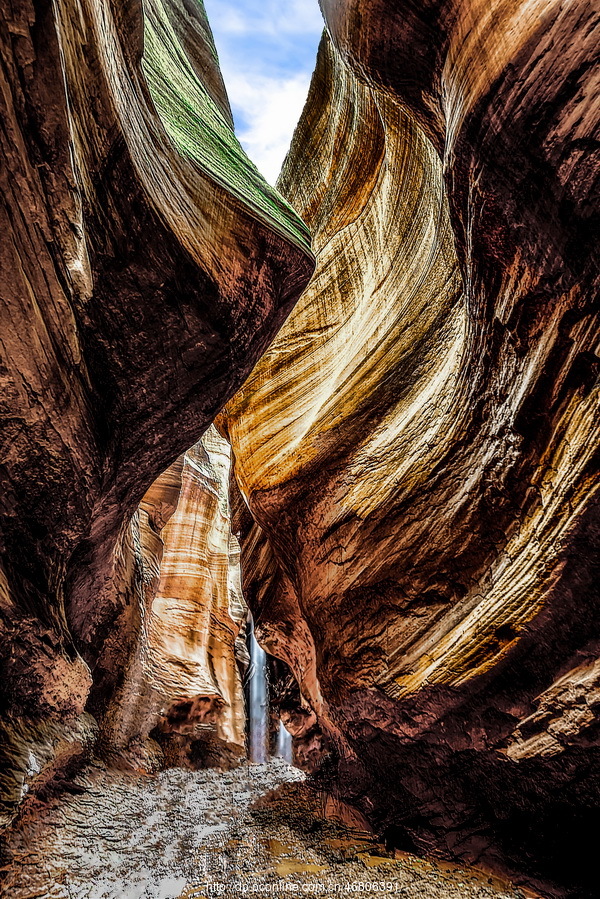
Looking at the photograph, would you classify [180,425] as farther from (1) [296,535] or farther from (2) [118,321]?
(1) [296,535]

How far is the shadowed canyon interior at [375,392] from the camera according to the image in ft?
7.68

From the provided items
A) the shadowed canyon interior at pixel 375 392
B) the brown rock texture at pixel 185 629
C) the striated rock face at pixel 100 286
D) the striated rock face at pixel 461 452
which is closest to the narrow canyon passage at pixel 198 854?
the shadowed canyon interior at pixel 375 392

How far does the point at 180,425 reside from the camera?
3.50 meters

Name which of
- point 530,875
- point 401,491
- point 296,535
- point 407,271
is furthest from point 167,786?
point 407,271

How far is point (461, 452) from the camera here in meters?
3.72

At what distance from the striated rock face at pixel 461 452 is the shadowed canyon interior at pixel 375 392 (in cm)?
2

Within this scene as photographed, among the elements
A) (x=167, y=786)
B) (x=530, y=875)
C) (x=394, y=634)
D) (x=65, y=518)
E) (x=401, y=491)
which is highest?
(x=401, y=491)

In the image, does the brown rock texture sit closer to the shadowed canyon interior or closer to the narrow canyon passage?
the narrow canyon passage

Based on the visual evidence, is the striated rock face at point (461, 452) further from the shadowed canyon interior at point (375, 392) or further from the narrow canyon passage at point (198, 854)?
the narrow canyon passage at point (198, 854)

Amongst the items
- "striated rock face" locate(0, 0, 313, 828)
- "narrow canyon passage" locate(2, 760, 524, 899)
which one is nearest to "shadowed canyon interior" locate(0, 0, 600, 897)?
"striated rock face" locate(0, 0, 313, 828)

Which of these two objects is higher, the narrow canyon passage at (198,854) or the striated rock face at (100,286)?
the striated rock face at (100,286)

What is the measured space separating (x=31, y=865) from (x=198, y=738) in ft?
14.7

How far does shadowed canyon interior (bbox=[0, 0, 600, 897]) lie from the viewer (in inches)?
92.1

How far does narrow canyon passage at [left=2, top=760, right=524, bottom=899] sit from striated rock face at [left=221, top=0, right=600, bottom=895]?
0.41 m
